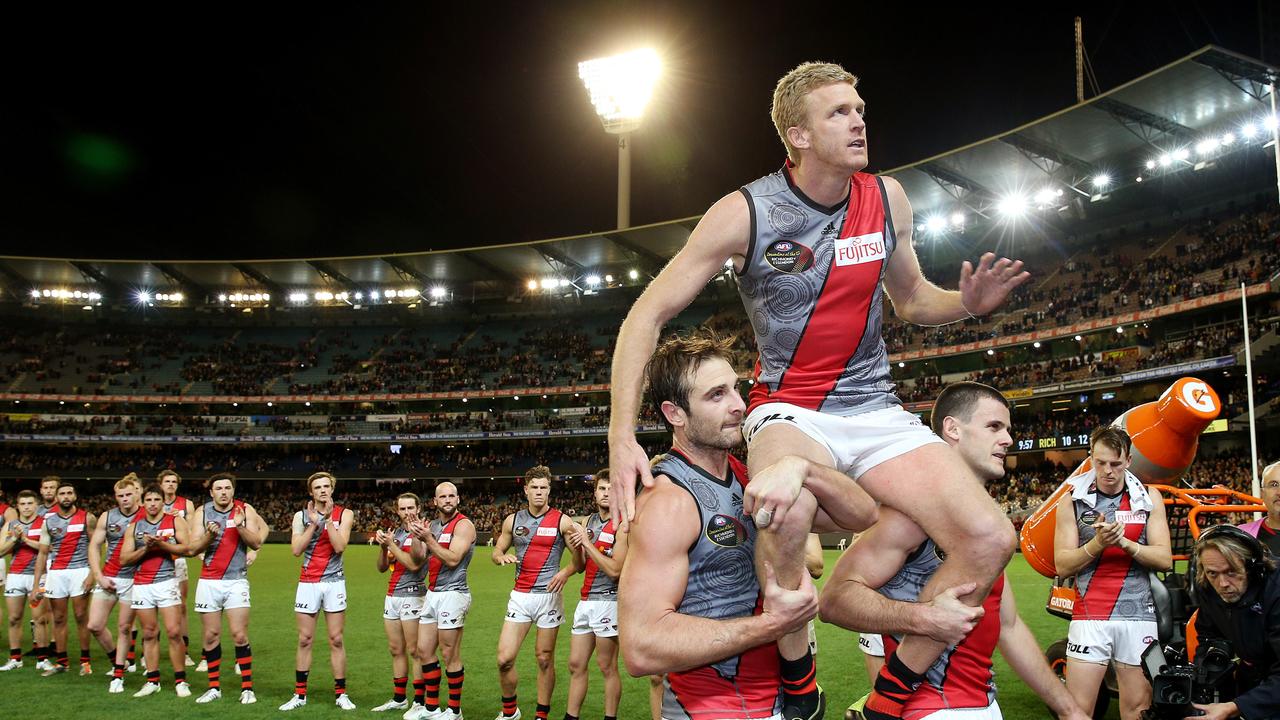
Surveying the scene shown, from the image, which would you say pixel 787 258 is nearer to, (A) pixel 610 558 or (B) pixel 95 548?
(A) pixel 610 558

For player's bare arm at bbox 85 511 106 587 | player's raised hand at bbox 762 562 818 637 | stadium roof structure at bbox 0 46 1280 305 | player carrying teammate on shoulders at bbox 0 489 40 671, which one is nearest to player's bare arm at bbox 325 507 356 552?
player's bare arm at bbox 85 511 106 587

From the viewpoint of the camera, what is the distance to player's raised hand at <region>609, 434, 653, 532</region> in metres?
3.00

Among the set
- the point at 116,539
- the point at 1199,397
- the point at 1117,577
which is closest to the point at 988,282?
the point at 1117,577

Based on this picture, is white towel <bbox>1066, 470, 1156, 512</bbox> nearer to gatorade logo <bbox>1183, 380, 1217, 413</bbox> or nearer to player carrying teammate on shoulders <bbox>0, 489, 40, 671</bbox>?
gatorade logo <bbox>1183, 380, 1217, 413</bbox>

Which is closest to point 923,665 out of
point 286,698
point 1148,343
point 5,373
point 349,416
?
point 286,698

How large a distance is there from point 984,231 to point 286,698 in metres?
41.7

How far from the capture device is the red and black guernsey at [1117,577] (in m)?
6.71

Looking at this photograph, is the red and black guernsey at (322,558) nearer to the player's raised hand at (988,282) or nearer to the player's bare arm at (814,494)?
the player's bare arm at (814,494)

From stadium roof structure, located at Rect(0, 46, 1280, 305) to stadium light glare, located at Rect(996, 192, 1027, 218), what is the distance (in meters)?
0.14

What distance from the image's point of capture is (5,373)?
181ft

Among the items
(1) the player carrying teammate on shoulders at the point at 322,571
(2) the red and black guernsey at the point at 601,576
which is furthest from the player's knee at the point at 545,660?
(1) the player carrying teammate on shoulders at the point at 322,571

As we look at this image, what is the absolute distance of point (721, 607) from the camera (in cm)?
350

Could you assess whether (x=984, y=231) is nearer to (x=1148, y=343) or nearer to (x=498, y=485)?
(x=1148, y=343)

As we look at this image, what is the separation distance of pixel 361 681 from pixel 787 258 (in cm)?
1009
